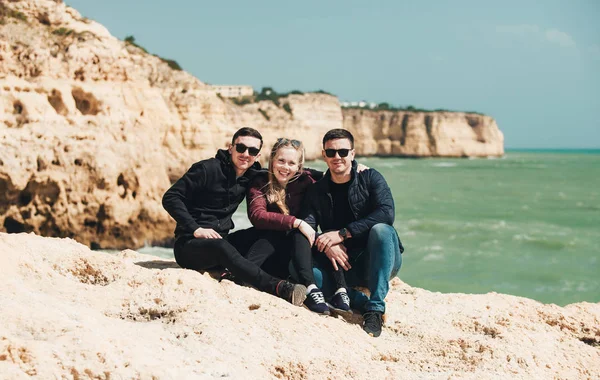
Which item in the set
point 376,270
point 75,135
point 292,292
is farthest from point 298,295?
point 75,135

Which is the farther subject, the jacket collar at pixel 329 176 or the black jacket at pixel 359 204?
the jacket collar at pixel 329 176

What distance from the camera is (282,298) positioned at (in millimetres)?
4215

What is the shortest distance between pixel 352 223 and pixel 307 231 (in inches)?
15.4

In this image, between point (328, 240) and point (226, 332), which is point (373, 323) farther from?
point (226, 332)

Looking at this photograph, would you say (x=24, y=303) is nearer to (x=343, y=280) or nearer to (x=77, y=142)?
(x=343, y=280)

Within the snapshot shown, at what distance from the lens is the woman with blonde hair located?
14.6 ft

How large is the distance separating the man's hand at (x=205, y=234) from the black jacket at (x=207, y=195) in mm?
57

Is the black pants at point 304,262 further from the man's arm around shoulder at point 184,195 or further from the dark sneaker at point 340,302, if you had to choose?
the man's arm around shoulder at point 184,195

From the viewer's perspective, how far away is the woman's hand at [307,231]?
452cm

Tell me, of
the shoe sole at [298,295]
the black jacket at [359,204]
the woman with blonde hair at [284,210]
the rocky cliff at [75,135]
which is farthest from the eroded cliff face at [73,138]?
the shoe sole at [298,295]

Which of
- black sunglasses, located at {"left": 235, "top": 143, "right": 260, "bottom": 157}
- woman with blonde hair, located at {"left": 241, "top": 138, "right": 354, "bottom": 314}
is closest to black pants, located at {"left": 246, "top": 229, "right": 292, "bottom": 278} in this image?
woman with blonde hair, located at {"left": 241, "top": 138, "right": 354, "bottom": 314}

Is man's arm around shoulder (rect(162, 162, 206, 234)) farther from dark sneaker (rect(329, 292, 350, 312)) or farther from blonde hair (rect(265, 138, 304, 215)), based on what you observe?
dark sneaker (rect(329, 292, 350, 312))

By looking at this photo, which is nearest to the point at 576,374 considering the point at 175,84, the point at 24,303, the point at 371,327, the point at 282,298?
the point at 371,327

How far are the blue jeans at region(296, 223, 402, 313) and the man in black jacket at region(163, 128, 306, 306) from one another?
567mm
